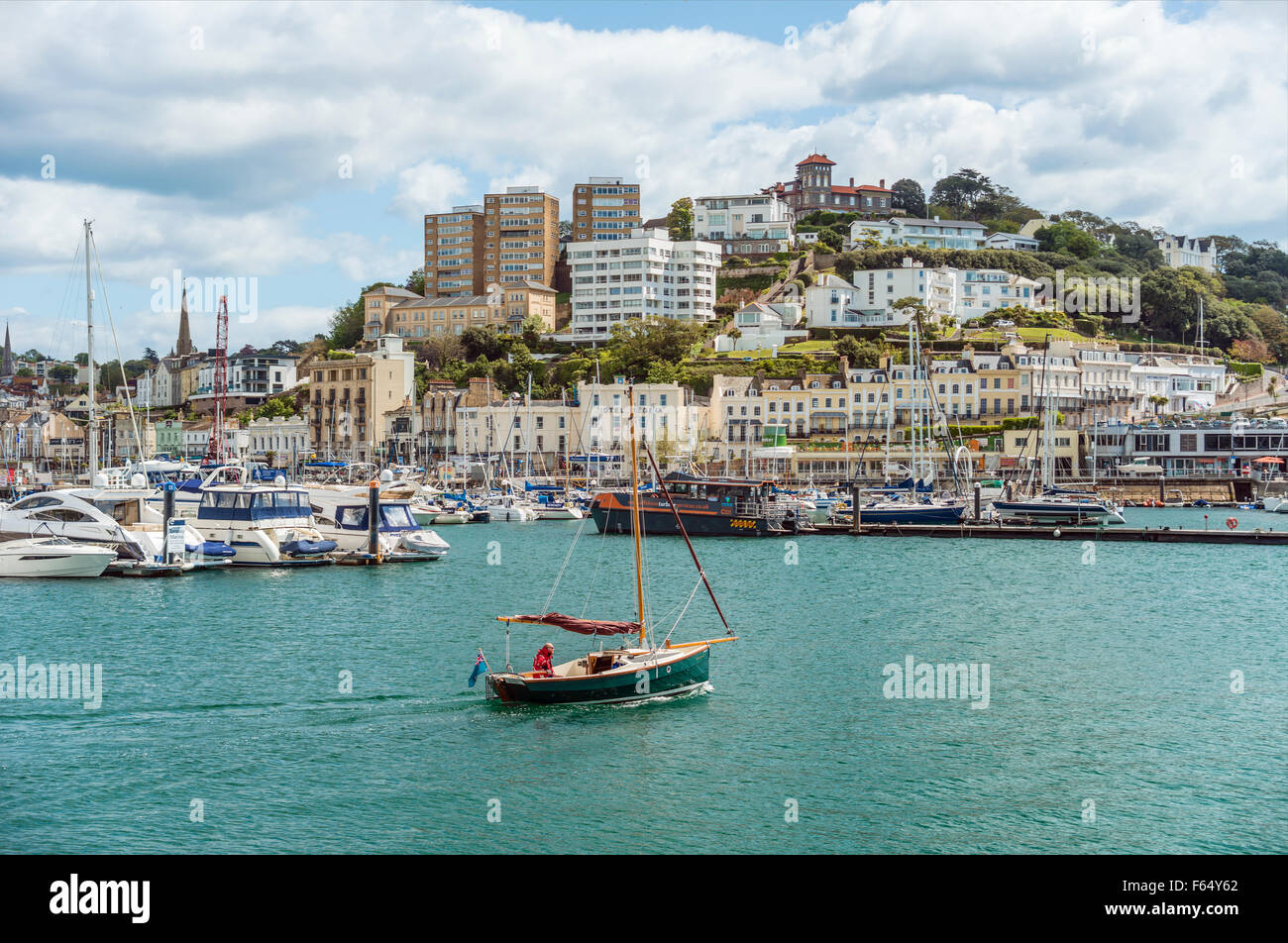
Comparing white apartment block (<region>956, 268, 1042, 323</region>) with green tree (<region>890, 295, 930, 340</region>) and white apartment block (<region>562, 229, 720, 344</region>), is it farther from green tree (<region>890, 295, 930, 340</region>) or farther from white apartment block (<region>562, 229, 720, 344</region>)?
white apartment block (<region>562, 229, 720, 344</region>)

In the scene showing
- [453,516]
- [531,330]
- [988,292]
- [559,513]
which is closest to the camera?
[453,516]

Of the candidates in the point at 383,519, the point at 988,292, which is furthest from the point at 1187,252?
the point at 383,519

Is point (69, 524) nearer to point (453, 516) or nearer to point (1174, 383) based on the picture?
point (453, 516)

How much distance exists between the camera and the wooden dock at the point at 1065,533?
6050 cm

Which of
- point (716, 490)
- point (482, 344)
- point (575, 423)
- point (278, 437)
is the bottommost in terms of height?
point (716, 490)

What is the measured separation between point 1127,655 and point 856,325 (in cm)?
8728

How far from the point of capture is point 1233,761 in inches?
837

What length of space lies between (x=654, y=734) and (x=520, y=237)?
118m

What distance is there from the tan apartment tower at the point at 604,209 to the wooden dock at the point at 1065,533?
78.0 metres

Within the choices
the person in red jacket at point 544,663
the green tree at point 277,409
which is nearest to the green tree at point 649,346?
the green tree at point 277,409

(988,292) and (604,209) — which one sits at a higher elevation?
(604,209)

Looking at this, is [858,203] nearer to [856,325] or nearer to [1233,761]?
[856,325]

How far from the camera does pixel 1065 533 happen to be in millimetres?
64000

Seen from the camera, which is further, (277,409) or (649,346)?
(277,409)
